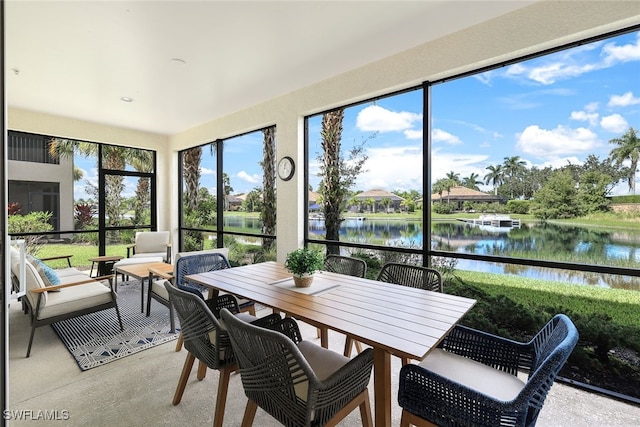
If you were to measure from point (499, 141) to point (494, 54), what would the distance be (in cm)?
73

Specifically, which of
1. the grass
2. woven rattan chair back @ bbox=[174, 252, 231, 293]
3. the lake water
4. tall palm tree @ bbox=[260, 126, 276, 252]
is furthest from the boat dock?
tall palm tree @ bbox=[260, 126, 276, 252]

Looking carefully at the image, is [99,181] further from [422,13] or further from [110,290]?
[422,13]

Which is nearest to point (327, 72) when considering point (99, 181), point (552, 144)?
point (552, 144)

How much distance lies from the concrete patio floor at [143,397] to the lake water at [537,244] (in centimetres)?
88

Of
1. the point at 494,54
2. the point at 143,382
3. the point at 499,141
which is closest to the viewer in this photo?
the point at 143,382

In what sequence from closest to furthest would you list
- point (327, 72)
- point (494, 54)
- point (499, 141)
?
point (494, 54), point (499, 141), point (327, 72)

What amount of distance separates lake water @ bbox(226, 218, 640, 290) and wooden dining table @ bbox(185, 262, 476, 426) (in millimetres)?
1001

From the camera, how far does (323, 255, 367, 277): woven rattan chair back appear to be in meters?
2.73

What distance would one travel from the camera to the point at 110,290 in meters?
3.15

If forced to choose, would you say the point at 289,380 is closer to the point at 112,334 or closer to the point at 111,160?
the point at 112,334

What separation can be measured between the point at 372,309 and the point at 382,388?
1.39 ft

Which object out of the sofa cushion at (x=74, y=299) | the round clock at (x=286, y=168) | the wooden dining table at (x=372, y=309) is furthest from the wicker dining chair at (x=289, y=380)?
the round clock at (x=286, y=168)

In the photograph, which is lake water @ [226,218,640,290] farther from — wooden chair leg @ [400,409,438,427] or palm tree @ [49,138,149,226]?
palm tree @ [49,138,149,226]

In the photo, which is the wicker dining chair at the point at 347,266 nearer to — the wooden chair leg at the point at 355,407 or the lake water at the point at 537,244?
the lake water at the point at 537,244
